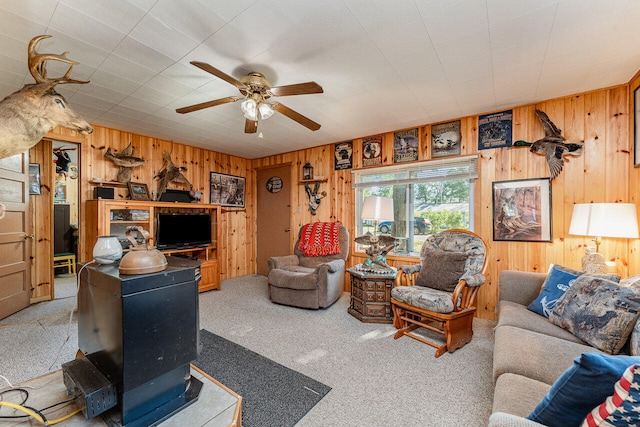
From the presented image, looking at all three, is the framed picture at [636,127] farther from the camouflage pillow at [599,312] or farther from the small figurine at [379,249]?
the small figurine at [379,249]

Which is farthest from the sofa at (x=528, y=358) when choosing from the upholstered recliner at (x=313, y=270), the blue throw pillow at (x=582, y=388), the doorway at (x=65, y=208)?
the doorway at (x=65, y=208)

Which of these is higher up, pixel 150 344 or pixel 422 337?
pixel 150 344

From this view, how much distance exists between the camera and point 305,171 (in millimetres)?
4680

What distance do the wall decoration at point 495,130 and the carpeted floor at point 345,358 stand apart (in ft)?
6.68

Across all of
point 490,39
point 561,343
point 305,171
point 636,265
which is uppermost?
point 490,39

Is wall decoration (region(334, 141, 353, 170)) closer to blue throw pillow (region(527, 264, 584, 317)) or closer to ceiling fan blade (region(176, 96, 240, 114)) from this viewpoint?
ceiling fan blade (region(176, 96, 240, 114))

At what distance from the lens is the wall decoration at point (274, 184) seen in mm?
5180

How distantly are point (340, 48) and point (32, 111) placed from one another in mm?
2147

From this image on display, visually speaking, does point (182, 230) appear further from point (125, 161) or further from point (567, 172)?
point (567, 172)

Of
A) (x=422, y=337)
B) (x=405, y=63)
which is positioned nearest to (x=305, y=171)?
(x=405, y=63)

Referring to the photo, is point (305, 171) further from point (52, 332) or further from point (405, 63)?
point (52, 332)

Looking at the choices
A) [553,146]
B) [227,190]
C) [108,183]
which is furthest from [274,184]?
[553,146]

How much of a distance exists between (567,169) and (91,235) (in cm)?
553

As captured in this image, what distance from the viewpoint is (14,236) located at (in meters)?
3.13
